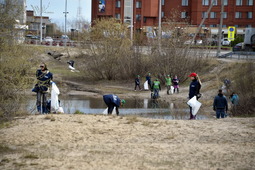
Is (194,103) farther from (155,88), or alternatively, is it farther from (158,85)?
(155,88)

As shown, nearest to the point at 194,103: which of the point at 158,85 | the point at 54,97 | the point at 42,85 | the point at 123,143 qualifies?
the point at 54,97

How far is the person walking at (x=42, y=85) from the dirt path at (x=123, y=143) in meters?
1.45

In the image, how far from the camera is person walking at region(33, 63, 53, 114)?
50.2ft

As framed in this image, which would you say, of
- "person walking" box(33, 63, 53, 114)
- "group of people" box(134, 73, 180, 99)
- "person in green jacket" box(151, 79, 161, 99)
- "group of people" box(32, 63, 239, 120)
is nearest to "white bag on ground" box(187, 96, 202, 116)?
"group of people" box(32, 63, 239, 120)

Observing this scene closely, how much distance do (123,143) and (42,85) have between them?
433 cm

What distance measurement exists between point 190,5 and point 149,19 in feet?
25.1

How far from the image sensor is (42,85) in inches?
Result: 587

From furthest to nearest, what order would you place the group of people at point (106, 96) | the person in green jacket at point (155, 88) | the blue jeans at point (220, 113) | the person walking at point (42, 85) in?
the person in green jacket at point (155, 88) → the blue jeans at point (220, 113) → the group of people at point (106, 96) → the person walking at point (42, 85)

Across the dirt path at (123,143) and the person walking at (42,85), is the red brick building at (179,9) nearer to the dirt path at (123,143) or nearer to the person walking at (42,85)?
the person walking at (42,85)

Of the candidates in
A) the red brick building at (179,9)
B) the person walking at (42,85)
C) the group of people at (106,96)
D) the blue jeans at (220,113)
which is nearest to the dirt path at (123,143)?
the person walking at (42,85)

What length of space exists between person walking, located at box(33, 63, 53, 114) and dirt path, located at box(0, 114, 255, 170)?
1451mm

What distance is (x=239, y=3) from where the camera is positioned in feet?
283

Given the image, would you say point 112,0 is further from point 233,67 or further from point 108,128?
point 108,128

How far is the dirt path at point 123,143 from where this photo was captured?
32.2 feet
